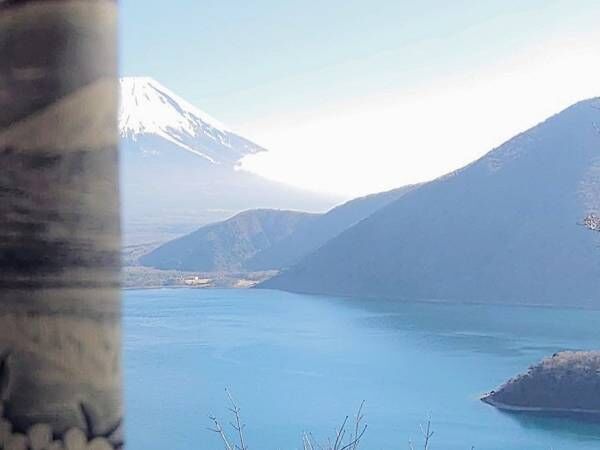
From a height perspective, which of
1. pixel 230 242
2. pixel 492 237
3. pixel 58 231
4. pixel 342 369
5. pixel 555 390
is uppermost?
pixel 230 242

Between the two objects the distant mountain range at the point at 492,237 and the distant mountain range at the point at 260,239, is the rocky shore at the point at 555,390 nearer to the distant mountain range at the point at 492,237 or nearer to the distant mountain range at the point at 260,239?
the distant mountain range at the point at 492,237

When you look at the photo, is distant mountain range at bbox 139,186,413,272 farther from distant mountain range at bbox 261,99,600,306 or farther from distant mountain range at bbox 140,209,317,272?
distant mountain range at bbox 261,99,600,306

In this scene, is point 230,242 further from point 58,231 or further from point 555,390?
point 58,231

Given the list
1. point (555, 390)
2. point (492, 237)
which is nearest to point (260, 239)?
point (492, 237)

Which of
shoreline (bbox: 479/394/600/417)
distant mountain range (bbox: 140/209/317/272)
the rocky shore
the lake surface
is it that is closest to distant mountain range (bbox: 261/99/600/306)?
the lake surface

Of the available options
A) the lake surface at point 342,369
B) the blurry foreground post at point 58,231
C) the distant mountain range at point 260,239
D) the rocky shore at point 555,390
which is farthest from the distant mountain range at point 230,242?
the blurry foreground post at point 58,231

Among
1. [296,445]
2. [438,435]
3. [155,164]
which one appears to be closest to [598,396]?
[438,435]

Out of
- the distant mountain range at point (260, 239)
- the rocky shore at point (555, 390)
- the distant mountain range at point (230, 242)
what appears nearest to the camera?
the rocky shore at point (555, 390)
